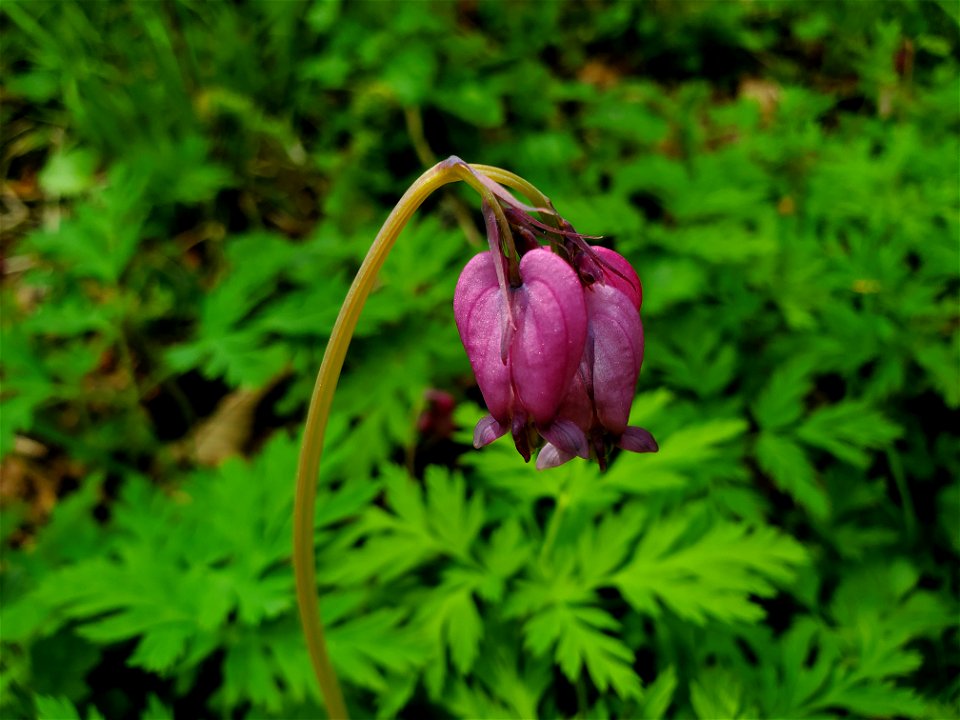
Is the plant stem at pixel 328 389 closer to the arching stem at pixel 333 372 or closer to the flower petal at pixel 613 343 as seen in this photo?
the arching stem at pixel 333 372

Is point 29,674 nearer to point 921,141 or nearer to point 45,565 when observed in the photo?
point 45,565

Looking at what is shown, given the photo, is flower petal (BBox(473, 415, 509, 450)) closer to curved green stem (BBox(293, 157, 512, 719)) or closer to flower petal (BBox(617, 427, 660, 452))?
flower petal (BBox(617, 427, 660, 452))

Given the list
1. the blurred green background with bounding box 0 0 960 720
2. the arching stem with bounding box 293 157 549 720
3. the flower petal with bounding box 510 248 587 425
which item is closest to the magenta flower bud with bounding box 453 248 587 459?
the flower petal with bounding box 510 248 587 425

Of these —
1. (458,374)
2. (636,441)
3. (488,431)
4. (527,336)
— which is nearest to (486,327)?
(527,336)

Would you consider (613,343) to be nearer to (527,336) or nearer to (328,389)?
(527,336)

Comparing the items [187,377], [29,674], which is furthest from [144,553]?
[187,377]

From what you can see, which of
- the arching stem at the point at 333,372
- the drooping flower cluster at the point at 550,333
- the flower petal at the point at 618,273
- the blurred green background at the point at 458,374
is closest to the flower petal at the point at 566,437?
the drooping flower cluster at the point at 550,333

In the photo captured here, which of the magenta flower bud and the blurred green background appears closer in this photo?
the magenta flower bud
